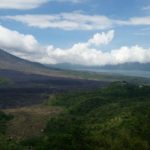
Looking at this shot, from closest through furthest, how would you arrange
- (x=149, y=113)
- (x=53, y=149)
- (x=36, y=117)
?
(x=53, y=149), (x=149, y=113), (x=36, y=117)

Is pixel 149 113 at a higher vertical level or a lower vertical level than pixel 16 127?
higher

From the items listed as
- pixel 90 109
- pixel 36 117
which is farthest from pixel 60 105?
pixel 90 109

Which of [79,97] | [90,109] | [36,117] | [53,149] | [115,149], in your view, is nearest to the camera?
[53,149]

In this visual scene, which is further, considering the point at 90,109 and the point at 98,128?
the point at 90,109

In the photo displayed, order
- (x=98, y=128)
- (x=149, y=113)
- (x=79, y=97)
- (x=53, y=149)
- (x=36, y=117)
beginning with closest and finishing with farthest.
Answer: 1. (x=53, y=149)
2. (x=98, y=128)
3. (x=149, y=113)
4. (x=36, y=117)
5. (x=79, y=97)

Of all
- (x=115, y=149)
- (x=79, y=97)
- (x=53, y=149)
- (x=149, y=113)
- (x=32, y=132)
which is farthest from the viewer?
(x=79, y=97)

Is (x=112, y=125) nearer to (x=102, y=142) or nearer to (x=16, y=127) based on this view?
(x=102, y=142)

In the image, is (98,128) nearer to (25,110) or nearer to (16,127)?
(16,127)

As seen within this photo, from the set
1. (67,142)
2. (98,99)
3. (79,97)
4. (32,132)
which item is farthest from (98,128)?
(79,97)

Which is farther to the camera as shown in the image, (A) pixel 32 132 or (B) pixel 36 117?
(B) pixel 36 117

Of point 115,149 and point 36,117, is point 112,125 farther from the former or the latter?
point 36,117
